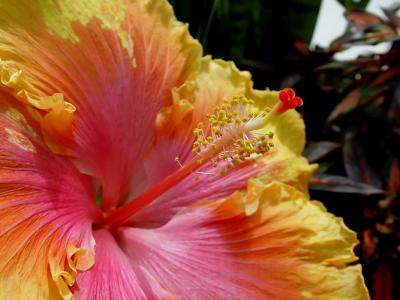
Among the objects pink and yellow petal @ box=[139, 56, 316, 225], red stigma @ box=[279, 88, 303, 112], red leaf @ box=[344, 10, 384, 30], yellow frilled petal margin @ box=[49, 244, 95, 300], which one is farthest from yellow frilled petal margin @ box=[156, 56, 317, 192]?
red leaf @ box=[344, 10, 384, 30]

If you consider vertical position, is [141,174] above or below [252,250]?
above

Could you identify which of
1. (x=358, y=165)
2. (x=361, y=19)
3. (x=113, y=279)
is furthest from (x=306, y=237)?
(x=361, y=19)

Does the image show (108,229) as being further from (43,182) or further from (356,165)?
(356,165)

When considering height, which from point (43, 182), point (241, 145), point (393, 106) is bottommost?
point (43, 182)

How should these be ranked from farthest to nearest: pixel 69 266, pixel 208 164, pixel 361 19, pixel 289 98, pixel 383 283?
pixel 361 19 → pixel 383 283 → pixel 208 164 → pixel 289 98 → pixel 69 266

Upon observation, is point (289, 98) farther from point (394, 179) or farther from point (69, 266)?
point (394, 179)

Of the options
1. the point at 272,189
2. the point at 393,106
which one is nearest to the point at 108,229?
the point at 272,189
